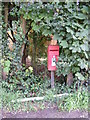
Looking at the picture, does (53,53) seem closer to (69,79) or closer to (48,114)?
(69,79)

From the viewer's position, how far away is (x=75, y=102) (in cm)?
268

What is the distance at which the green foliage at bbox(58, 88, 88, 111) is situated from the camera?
2.63 metres

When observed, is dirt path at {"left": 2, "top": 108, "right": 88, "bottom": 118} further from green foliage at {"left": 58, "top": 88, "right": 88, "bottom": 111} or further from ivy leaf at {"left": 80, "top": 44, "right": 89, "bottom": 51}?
ivy leaf at {"left": 80, "top": 44, "right": 89, "bottom": 51}

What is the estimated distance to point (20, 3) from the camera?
101 inches

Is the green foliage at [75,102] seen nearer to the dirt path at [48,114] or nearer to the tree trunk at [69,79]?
the dirt path at [48,114]

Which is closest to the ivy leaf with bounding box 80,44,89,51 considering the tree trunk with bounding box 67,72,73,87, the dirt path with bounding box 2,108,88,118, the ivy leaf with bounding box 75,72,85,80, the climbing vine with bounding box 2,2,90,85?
the climbing vine with bounding box 2,2,90,85

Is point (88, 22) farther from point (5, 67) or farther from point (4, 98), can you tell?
point (4, 98)

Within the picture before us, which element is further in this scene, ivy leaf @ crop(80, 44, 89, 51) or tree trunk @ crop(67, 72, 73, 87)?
tree trunk @ crop(67, 72, 73, 87)

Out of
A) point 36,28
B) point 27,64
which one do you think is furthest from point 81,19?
point 27,64

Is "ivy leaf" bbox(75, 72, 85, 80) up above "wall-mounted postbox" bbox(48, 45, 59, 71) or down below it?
below

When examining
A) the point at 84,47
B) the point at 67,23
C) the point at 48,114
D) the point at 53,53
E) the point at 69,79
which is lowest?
the point at 48,114

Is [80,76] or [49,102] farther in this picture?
[49,102]

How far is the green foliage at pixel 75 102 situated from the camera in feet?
8.63

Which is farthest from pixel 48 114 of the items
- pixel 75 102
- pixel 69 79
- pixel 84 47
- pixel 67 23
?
pixel 67 23
